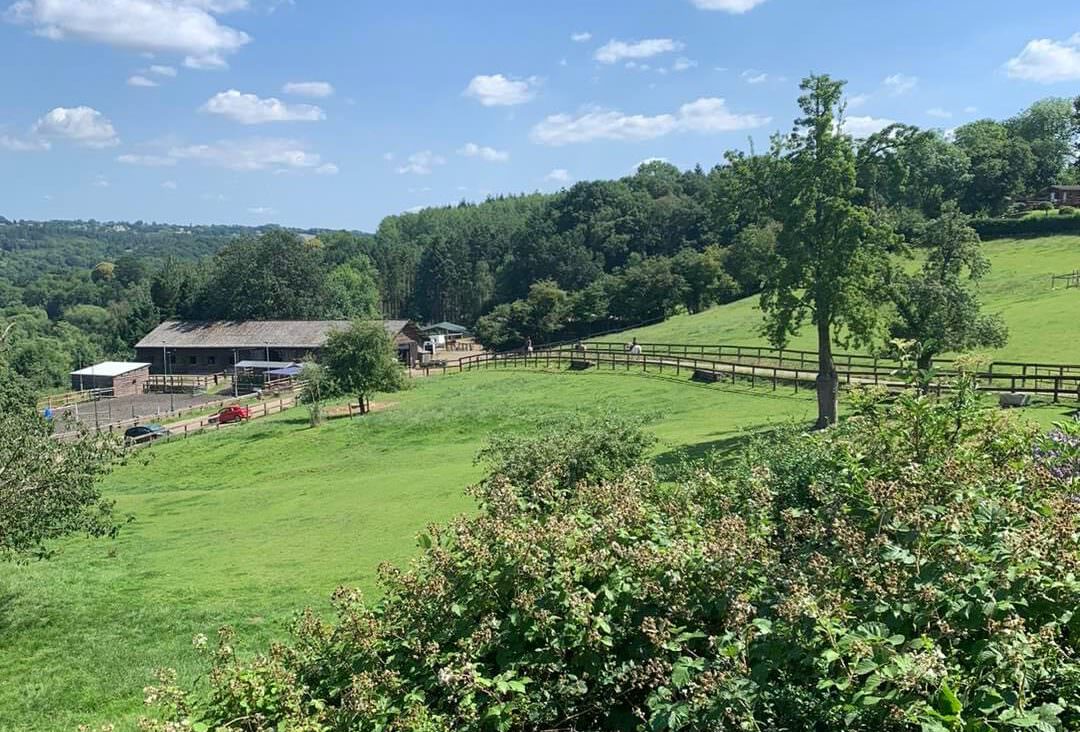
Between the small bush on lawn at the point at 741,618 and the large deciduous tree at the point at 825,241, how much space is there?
19.3 m

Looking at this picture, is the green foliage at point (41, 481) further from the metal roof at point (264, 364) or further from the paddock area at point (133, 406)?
the metal roof at point (264, 364)

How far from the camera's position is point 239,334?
79.9m

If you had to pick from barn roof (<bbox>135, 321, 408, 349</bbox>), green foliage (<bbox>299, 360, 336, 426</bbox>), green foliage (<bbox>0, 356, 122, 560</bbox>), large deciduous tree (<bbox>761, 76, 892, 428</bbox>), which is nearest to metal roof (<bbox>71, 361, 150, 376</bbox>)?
barn roof (<bbox>135, 321, 408, 349</bbox>)

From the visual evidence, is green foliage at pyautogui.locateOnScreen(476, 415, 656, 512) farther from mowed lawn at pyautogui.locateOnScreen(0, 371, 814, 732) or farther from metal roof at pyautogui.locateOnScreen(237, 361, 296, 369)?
metal roof at pyautogui.locateOnScreen(237, 361, 296, 369)

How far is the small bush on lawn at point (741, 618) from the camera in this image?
3.50 metres

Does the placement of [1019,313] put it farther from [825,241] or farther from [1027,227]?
[1027,227]

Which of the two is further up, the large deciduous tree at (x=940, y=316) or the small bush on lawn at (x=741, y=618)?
the large deciduous tree at (x=940, y=316)

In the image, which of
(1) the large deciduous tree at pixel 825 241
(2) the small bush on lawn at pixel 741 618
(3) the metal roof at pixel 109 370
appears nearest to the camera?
(2) the small bush on lawn at pixel 741 618

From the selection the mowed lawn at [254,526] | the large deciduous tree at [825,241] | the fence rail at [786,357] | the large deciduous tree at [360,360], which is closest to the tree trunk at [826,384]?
the large deciduous tree at [825,241]

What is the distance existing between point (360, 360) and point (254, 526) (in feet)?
73.4

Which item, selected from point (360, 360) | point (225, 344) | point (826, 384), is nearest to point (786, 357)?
point (826, 384)

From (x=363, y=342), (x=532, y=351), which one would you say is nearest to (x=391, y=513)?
(x=363, y=342)

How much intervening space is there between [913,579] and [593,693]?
1.95 metres

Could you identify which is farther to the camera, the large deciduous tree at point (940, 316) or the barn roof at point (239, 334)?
the barn roof at point (239, 334)
